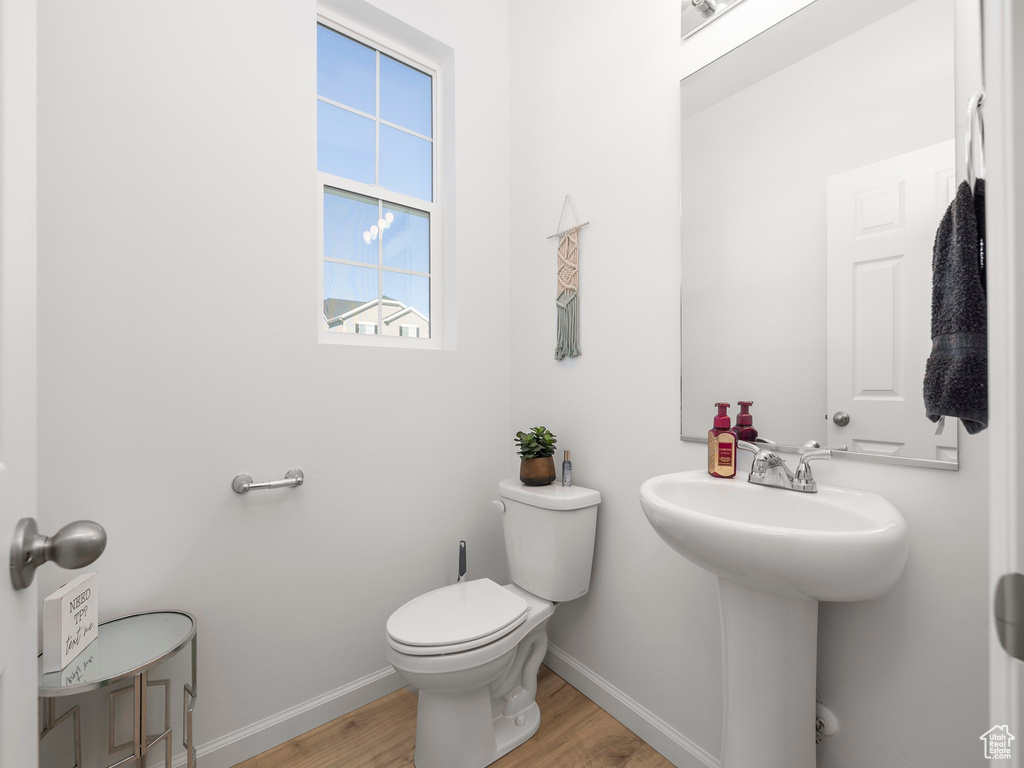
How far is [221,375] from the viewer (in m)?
1.40

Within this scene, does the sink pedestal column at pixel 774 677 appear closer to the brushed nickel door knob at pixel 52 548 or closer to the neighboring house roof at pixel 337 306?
the brushed nickel door knob at pixel 52 548

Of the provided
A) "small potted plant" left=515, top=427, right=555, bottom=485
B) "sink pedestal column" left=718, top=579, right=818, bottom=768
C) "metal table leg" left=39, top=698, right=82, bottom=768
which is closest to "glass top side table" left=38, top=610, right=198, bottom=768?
"metal table leg" left=39, top=698, right=82, bottom=768

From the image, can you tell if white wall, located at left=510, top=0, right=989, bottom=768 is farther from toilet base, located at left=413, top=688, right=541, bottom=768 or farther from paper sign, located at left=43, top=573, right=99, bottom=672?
paper sign, located at left=43, top=573, right=99, bottom=672

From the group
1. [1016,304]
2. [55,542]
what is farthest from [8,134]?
[1016,304]

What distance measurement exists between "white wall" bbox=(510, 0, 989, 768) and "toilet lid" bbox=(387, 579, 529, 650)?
1.33 feet

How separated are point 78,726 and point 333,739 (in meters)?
0.67

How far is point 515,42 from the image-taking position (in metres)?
2.04

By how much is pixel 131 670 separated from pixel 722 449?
4.83 feet

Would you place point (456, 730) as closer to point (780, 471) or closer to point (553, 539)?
point (553, 539)

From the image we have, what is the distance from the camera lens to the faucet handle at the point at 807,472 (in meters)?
1.07

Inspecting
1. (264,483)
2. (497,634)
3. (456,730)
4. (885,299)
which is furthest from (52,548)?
(885,299)

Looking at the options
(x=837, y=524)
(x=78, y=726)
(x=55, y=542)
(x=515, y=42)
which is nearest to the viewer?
(x=55, y=542)

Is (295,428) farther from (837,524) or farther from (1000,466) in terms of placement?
(1000,466)

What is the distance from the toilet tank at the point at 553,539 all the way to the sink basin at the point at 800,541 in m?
0.51
